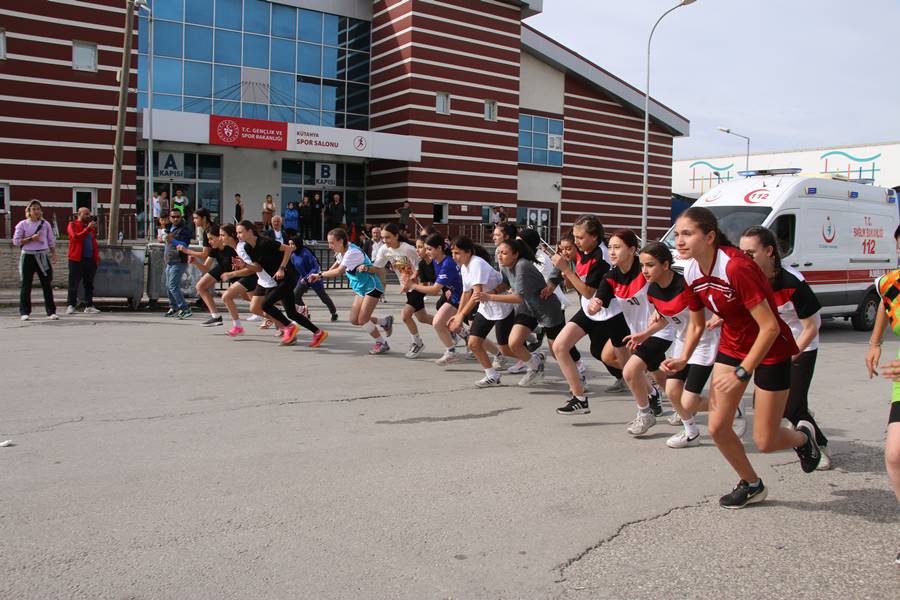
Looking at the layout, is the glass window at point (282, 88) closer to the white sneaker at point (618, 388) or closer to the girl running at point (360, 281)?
the girl running at point (360, 281)

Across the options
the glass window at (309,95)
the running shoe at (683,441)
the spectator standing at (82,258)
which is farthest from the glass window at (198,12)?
the running shoe at (683,441)

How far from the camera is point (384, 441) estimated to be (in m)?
5.81

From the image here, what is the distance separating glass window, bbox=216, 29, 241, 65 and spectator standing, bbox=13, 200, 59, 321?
17257 mm

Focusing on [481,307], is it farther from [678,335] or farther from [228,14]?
[228,14]

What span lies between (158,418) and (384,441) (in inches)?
78.1

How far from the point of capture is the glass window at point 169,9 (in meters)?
26.8

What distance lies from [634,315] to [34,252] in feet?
33.6

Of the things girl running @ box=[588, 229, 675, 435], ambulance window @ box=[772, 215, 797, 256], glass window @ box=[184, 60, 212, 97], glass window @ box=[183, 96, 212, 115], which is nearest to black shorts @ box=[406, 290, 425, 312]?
girl running @ box=[588, 229, 675, 435]

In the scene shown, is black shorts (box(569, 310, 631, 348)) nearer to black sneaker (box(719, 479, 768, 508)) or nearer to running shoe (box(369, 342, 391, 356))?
black sneaker (box(719, 479, 768, 508))

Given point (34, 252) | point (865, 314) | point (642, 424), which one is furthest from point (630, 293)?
point (34, 252)

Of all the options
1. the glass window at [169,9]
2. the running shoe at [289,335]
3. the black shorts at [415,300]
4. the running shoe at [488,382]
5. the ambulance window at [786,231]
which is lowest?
the running shoe at [488,382]

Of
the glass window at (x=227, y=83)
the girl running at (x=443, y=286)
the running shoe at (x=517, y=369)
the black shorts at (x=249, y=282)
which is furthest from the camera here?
the glass window at (x=227, y=83)

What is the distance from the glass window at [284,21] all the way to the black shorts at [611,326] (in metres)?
26.0

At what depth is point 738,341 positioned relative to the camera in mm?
4406
